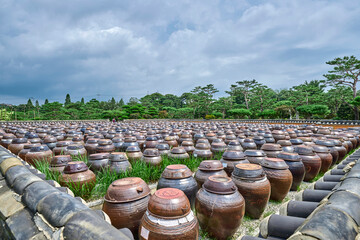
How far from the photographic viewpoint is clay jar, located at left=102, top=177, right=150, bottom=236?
280 centimetres

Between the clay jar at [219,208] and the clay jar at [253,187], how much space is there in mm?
656

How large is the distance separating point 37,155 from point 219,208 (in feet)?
18.8

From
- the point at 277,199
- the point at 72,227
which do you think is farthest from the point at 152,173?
the point at 72,227

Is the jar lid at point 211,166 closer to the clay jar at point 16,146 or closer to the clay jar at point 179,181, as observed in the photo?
the clay jar at point 179,181

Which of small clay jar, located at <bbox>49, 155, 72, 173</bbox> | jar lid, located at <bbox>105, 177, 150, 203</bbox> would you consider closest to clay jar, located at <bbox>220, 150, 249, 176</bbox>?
jar lid, located at <bbox>105, 177, 150, 203</bbox>

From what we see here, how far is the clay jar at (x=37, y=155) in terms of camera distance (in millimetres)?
5750

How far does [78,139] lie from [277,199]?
26.6 ft

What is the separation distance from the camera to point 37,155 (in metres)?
5.82

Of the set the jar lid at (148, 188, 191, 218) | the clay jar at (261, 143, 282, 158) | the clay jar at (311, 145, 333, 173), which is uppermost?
the jar lid at (148, 188, 191, 218)

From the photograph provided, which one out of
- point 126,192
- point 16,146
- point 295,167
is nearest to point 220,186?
point 126,192

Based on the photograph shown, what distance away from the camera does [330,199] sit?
1.77 m

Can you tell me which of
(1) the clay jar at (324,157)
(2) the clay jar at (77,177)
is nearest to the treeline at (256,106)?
(1) the clay jar at (324,157)

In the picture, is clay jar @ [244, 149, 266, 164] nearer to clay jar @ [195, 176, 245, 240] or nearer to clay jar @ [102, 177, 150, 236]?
clay jar @ [195, 176, 245, 240]

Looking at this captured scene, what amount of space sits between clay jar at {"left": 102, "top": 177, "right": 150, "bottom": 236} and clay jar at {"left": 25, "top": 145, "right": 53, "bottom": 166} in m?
4.25
